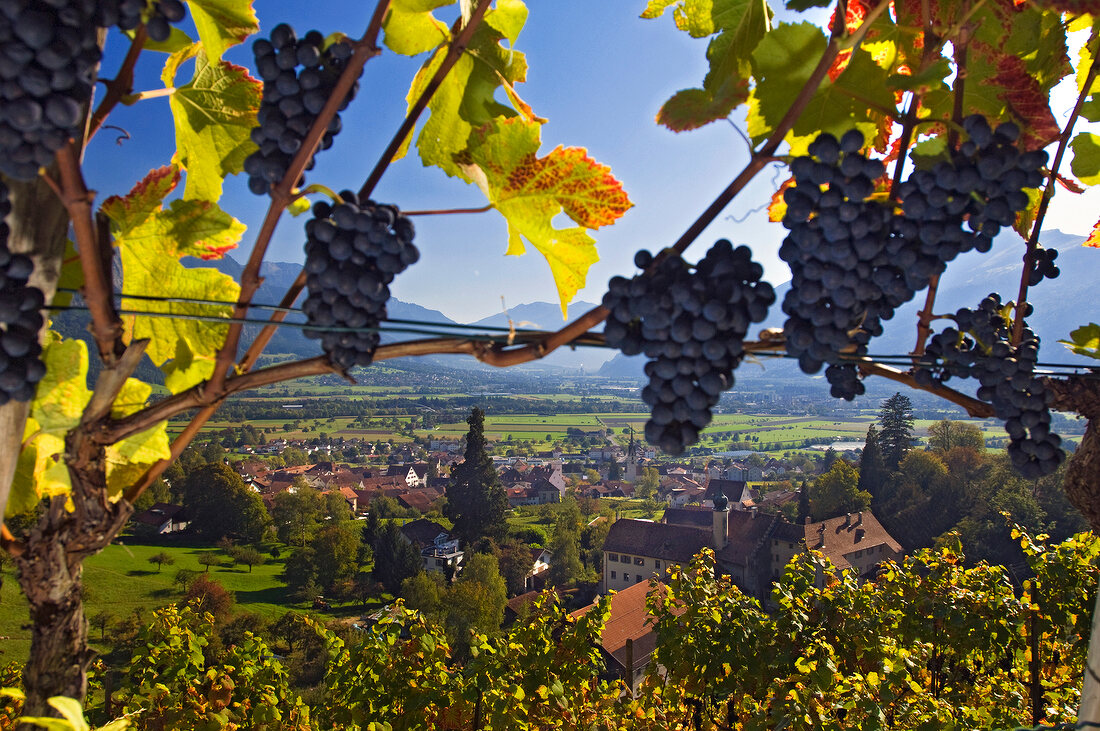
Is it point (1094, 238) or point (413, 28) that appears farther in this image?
point (1094, 238)

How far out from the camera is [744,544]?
33500 millimetres

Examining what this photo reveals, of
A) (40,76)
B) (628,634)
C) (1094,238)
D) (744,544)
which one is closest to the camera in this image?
(40,76)

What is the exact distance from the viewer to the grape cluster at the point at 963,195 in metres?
0.85

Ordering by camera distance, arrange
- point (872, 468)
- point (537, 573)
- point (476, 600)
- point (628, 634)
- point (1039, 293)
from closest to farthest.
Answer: point (628, 634) < point (476, 600) < point (537, 573) < point (872, 468) < point (1039, 293)

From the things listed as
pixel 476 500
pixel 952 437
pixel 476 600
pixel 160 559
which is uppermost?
pixel 952 437

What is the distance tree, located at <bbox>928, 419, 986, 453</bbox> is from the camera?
39000 mm

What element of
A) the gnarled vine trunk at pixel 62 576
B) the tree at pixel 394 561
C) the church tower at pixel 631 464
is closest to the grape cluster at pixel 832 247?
the gnarled vine trunk at pixel 62 576

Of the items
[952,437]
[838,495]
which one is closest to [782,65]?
[838,495]

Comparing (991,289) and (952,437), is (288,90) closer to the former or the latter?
(952,437)

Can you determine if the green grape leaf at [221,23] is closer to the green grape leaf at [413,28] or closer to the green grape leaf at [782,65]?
the green grape leaf at [413,28]

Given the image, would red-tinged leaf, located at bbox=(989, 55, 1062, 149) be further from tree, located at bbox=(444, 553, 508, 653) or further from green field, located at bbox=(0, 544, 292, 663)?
green field, located at bbox=(0, 544, 292, 663)

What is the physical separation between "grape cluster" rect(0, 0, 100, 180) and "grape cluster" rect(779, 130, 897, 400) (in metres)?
0.87

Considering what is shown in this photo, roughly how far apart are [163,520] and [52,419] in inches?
1872

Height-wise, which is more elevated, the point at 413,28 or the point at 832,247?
the point at 413,28
